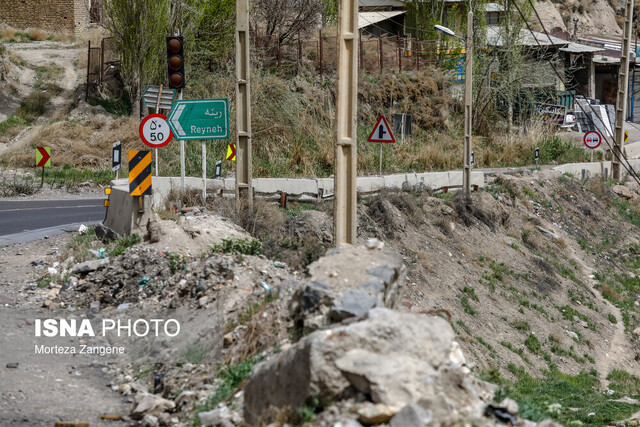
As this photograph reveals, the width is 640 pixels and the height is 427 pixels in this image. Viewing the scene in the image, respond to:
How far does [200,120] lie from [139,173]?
1.61 meters

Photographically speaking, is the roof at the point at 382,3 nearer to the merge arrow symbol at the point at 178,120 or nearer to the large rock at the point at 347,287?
the merge arrow symbol at the point at 178,120

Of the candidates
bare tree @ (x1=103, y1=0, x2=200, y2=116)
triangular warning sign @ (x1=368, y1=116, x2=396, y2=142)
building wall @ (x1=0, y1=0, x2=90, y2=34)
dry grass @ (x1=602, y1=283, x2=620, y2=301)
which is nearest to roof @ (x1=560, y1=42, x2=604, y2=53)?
bare tree @ (x1=103, y1=0, x2=200, y2=116)

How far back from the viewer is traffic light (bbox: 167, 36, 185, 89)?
13.3 metres

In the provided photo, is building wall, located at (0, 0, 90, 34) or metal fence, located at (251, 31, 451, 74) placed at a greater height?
building wall, located at (0, 0, 90, 34)

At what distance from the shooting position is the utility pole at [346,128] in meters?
10.5

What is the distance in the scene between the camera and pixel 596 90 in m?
57.3

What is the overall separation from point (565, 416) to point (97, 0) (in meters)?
44.1

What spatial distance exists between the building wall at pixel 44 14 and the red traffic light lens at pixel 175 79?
3571cm

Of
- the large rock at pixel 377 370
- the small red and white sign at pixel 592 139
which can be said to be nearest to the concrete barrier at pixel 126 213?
the large rock at pixel 377 370

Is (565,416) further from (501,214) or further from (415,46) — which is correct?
(415,46)

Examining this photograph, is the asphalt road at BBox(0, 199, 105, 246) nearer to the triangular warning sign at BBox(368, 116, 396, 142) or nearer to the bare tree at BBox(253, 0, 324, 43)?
the triangular warning sign at BBox(368, 116, 396, 142)

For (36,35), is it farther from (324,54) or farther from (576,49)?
(576,49)

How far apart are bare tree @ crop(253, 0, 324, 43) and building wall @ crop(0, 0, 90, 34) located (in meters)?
11.9

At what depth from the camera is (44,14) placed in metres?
46.3
